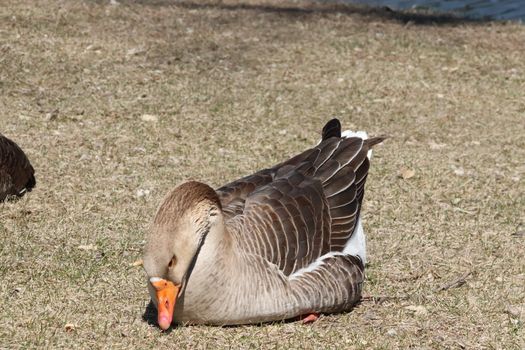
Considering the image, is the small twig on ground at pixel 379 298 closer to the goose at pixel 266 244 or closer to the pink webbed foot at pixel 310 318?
the goose at pixel 266 244

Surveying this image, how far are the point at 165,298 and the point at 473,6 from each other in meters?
11.2

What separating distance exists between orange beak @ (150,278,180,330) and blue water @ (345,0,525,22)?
32.6 ft

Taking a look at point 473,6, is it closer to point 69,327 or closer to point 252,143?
point 252,143

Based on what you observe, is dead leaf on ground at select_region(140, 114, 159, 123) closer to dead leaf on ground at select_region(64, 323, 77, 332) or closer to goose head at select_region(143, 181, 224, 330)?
dead leaf on ground at select_region(64, 323, 77, 332)

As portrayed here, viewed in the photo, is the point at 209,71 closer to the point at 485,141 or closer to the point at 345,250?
the point at 485,141

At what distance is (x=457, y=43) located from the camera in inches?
419

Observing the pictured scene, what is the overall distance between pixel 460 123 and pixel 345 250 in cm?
400

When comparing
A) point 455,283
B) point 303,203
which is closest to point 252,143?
point 455,283

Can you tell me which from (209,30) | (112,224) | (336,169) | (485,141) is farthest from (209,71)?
(336,169)

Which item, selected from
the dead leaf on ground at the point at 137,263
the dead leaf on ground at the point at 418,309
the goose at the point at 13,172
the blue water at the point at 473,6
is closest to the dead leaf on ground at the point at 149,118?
the goose at the point at 13,172

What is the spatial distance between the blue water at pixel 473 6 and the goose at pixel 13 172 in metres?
7.97

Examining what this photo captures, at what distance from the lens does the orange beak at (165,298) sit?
3.73 m

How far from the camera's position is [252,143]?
7.52 meters

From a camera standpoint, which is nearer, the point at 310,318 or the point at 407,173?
the point at 310,318
